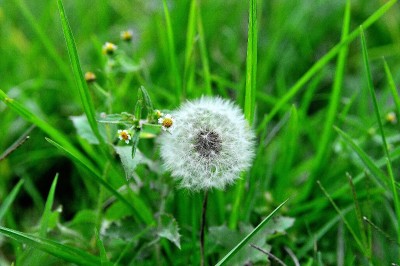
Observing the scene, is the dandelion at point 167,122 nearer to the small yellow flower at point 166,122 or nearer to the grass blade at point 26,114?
the small yellow flower at point 166,122

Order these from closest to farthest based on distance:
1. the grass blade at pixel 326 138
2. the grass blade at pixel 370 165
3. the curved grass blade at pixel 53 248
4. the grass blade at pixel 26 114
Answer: the curved grass blade at pixel 53 248
the grass blade at pixel 26 114
the grass blade at pixel 370 165
the grass blade at pixel 326 138

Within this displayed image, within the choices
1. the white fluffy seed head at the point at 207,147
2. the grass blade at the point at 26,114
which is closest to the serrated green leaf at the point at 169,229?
the white fluffy seed head at the point at 207,147

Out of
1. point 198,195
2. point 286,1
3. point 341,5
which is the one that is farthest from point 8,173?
point 341,5

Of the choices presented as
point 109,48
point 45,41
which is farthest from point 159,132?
point 45,41

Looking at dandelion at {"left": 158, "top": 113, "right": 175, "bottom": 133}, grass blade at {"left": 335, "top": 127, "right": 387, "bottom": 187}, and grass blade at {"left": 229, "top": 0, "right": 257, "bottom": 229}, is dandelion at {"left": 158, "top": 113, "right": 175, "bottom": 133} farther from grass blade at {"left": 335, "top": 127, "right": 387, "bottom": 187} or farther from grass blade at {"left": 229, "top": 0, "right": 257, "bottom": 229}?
grass blade at {"left": 335, "top": 127, "right": 387, "bottom": 187}

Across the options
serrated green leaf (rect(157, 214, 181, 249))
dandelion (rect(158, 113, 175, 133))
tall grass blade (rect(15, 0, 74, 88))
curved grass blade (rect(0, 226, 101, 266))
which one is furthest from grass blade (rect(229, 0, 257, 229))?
tall grass blade (rect(15, 0, 74, 88))

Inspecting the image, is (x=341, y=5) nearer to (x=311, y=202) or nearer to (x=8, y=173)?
(x=311, y=202)
